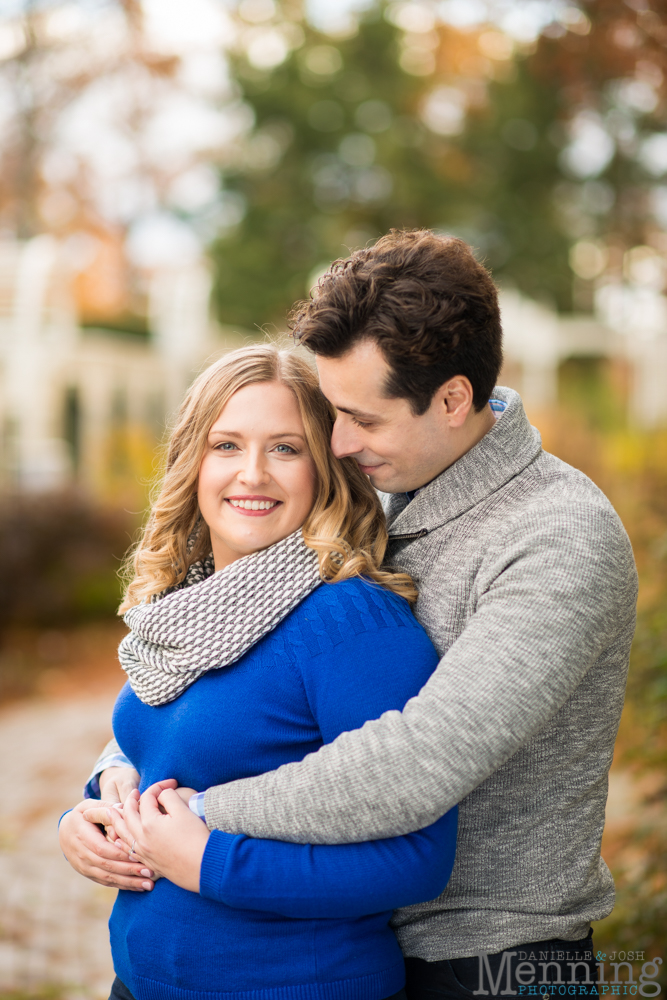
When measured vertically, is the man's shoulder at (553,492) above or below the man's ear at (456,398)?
below

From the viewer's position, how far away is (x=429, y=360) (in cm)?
190

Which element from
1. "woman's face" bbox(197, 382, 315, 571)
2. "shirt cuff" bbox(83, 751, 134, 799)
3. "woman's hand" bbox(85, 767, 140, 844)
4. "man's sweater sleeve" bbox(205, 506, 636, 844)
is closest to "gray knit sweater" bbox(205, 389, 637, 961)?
"man's sweater sleeve" bbox(205, 506, 636, 844)

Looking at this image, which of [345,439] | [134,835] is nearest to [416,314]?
[345,439]

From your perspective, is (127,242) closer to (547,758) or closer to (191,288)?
(191,288)

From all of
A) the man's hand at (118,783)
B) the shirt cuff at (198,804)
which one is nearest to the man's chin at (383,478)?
the shirt cuff at (198,804)

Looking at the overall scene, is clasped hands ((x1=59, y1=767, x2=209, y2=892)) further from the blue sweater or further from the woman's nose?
the woman's nose

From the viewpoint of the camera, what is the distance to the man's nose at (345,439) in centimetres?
207

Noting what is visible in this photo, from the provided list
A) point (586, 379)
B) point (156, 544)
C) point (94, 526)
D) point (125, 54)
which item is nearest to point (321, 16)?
point (125, 54)

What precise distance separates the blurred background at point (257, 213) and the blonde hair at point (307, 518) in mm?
7454

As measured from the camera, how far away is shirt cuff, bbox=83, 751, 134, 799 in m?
2.30

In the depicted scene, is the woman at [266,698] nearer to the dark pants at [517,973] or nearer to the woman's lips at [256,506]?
the woman's lips at [256,506]

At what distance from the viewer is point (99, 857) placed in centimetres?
197

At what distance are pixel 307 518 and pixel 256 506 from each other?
13 cm

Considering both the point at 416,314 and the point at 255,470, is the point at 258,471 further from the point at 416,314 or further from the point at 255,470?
the point at 416,314
